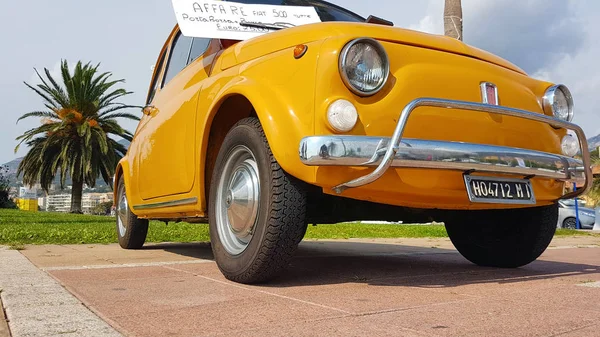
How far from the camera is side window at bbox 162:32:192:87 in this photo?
471cm

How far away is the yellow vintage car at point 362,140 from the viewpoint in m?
2.64

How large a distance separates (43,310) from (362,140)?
58.3 inches

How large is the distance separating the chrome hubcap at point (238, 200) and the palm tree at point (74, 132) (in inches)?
1113

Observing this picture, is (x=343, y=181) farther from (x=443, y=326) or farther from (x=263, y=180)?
(x=443, y=326)

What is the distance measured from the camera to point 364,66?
2742mm

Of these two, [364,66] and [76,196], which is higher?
[364,66]

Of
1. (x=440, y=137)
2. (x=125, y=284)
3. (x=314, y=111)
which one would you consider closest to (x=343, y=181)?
(x=314, y=111)

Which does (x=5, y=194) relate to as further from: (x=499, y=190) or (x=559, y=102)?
(x=499, y=190)

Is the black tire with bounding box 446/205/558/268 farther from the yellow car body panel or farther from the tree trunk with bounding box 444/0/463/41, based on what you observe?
the tree trunk with bounding box 444/0/463/41

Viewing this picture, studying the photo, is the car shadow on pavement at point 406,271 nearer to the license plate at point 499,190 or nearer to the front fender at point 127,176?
the license plate at point 499,190

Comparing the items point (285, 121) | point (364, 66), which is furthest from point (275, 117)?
point (364, 66)

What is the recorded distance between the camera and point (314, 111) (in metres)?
2.64

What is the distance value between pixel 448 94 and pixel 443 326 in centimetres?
138

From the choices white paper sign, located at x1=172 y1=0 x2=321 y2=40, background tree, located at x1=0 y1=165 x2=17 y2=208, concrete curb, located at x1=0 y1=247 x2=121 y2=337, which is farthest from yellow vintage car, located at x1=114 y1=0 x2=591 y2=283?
background tree, located at x1=0 y1=165 x2=17 y2=208
